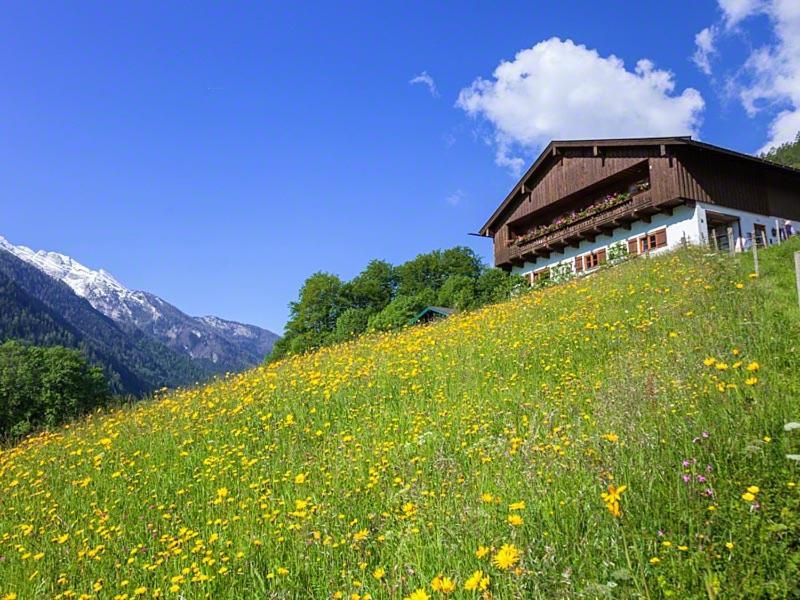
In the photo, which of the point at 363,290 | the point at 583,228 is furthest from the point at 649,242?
the point at 363,290

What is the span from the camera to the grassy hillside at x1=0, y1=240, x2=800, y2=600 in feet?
11.3

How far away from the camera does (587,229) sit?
32.0m

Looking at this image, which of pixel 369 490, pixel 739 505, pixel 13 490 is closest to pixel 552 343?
pixel 369 490

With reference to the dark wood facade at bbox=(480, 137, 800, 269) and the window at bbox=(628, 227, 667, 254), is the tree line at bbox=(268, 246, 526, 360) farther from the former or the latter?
the window at bbox=(628, 227, 667, 254)

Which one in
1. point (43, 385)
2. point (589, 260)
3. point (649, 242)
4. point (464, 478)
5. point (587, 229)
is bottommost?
point (464, 478)

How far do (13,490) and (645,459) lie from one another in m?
8.06

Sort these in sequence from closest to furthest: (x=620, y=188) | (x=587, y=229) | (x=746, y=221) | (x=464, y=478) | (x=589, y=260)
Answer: (x=464, y=478), (x=746, y=221), (x=587, y=229), (x=620, y=188), (x=589, y=260)

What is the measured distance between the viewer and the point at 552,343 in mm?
10000

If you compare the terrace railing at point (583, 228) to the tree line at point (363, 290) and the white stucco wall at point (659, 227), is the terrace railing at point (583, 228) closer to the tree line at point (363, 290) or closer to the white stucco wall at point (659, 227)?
the white stucco wall at point (659, 227)

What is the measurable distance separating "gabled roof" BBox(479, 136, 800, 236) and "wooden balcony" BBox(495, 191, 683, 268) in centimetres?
248

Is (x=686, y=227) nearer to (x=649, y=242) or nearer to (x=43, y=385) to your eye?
(x=649, y=242)

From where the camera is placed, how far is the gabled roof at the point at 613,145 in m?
27.3

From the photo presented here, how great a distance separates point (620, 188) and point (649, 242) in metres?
4.23

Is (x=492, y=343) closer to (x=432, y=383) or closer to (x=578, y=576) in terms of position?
(x=432, y=383)
